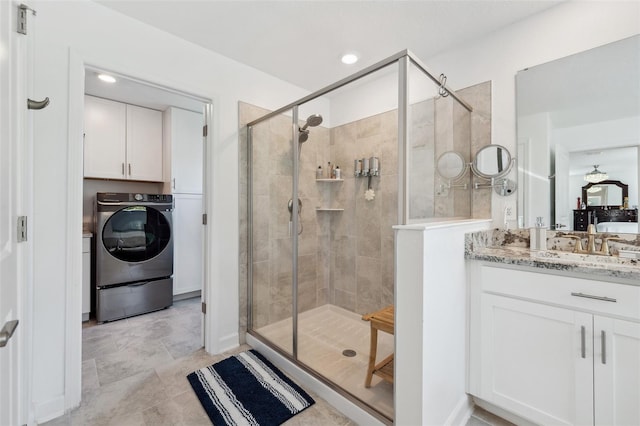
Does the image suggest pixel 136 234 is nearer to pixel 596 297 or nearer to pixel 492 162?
pixel 492 162

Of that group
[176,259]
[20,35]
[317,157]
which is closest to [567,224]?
[317,157]

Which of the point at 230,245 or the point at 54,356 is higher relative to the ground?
the point at 230,245

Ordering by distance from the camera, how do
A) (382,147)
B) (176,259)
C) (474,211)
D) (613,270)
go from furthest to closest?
(176,259), (382,147), (474,211), (613,270)

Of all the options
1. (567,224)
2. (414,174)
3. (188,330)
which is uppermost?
(414,174)

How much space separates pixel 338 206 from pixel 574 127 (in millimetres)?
1915

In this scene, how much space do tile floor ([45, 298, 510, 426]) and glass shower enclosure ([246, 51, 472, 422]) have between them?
0.44 meters

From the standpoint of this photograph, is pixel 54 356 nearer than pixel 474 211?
Yes

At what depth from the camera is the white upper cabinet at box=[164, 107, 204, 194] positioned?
3.36m

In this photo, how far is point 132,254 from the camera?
2.99 metres

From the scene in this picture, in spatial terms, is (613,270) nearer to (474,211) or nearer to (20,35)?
(474,211)

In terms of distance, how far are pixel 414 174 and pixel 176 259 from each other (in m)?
3.14

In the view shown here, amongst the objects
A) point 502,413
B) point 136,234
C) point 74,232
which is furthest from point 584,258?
point 136,234

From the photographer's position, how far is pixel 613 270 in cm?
115

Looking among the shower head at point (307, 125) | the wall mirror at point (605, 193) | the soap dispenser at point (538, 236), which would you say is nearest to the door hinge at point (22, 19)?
the shower head at point (307, 125)
